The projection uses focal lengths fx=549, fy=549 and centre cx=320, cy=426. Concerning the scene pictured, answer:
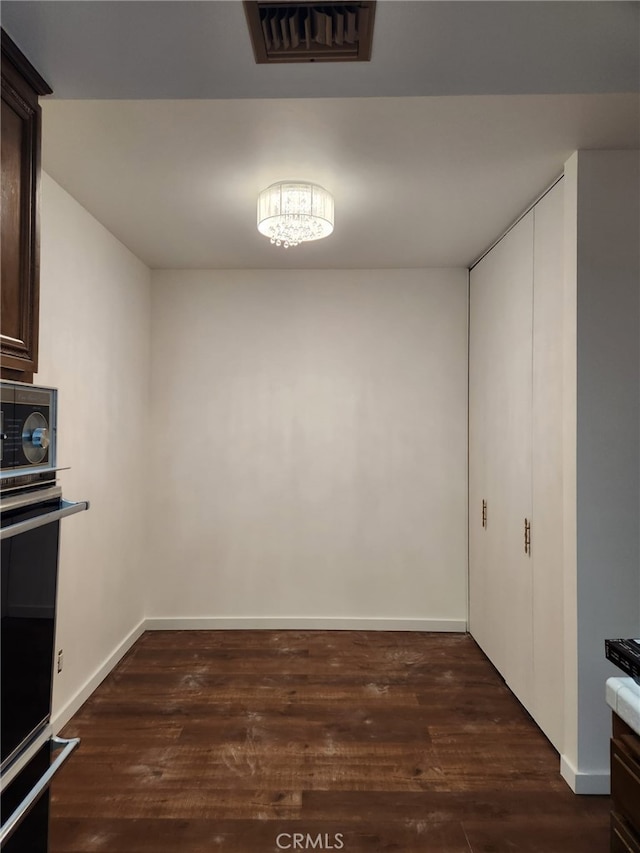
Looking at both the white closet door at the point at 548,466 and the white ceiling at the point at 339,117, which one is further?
the white closet door at the point at 548,466

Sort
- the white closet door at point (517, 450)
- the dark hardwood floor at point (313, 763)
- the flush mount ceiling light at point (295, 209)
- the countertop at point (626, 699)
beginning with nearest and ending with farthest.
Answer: the countertop at point (626, 699) → the dark hardwood floor at point (313, 763) → the flush mount ceiling light at point (295, 209) → the white closet door at point (517, 450)

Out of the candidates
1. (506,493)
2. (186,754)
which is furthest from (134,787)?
(506,493)

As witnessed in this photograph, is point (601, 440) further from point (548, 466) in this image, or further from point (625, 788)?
point (625, 788)

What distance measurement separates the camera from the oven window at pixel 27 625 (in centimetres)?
135

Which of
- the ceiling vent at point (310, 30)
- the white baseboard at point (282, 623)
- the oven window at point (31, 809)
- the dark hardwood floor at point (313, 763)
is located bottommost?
the dark hardwood floor at point (313, 763)

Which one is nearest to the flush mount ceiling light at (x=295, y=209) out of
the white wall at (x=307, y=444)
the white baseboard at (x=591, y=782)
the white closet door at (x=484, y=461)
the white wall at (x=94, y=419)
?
the white wall at (x=94, y=419)

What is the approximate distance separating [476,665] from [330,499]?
150cm

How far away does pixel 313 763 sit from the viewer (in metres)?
2.48

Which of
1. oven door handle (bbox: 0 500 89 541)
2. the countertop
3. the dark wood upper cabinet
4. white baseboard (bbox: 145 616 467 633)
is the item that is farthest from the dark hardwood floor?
the dark wood upper cabinet

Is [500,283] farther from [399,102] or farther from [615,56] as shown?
[615,56]

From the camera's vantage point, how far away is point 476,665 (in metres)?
3.53

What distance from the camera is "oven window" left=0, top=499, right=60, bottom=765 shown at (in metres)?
1.35

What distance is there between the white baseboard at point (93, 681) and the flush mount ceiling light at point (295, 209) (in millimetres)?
2413

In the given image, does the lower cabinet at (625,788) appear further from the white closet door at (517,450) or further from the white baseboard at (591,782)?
the white closet door at (517,450)
